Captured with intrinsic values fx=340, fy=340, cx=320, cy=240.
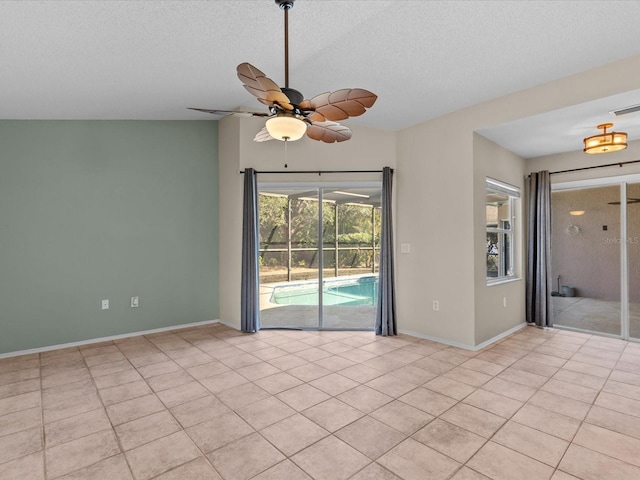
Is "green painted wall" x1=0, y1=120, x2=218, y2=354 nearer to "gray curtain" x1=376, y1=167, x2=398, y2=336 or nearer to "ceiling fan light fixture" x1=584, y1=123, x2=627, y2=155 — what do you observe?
"gray curtain" x1=376, y1=167, x2=398, y2=336

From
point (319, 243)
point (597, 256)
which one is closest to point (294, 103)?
point (319, 243)

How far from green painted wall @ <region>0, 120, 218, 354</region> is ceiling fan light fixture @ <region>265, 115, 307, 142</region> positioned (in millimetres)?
3161

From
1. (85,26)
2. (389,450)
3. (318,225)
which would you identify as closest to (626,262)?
(318,225)

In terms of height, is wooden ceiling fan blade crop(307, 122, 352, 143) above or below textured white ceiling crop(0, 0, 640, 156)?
below

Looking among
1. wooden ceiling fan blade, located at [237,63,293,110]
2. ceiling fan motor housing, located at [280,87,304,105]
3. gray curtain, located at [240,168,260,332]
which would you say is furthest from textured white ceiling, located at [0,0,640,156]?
gray curtain, located at [240,168,260,332]

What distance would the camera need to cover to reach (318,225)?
4832 mm

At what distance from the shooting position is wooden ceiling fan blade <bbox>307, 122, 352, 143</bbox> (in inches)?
97.8

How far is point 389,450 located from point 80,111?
4.60m

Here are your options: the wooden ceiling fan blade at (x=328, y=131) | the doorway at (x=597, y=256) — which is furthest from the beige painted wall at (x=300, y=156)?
the doorway at (x=597, y=256)

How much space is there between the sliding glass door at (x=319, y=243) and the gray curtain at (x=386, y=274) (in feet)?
0.80

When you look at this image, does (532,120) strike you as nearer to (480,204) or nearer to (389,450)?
(480,204)

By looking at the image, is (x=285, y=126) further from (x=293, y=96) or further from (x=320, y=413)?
(x=320, y=413)

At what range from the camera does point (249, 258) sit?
4.60m

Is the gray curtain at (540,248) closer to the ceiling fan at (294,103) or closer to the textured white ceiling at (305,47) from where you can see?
the textured white ceiling at (305,47)
